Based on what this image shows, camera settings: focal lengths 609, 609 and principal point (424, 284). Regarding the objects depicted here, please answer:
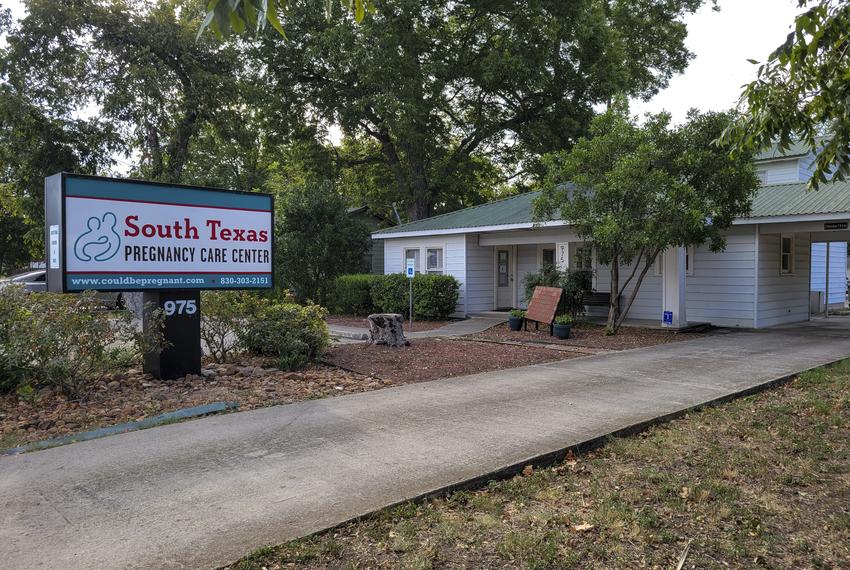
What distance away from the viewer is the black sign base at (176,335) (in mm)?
7984

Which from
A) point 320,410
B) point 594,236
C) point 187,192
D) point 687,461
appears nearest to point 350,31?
point 594,236

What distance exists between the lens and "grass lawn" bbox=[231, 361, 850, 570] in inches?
130

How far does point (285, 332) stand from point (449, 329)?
6.76 meters

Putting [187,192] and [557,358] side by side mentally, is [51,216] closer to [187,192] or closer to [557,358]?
[187,192]

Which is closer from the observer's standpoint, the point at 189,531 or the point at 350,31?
the point at 189,531

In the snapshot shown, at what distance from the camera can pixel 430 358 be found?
10.2m

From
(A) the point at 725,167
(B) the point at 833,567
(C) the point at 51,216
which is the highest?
(A) the point at 725,167

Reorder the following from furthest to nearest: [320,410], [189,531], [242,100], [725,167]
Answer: [242,100] < [725,167] < [320,410] < [189,531]

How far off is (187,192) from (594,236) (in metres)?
7.96

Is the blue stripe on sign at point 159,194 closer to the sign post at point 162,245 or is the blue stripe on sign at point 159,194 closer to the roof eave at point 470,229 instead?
the sign post at point 162,245

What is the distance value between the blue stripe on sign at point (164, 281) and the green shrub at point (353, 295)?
10.2 meters

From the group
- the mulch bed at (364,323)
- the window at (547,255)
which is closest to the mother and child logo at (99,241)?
the mulch bed at (364,323)

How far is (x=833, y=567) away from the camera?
3215 mm

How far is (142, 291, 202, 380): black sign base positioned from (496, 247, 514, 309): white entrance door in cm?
1249
